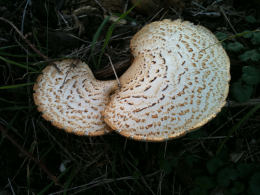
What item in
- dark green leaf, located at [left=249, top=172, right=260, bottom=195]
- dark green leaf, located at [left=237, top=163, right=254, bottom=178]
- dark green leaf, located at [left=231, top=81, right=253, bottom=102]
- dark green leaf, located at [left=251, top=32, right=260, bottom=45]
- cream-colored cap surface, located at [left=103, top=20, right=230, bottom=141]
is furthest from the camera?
dark green leaf, located at [left=251, top=32, right=260, bottom=45]

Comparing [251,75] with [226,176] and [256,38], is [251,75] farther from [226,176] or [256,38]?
[226,176]

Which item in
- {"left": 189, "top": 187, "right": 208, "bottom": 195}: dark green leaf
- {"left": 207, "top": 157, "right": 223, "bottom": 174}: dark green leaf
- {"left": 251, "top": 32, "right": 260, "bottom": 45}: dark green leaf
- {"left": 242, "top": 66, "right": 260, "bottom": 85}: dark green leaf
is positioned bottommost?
{"left": 189, "top": 187, "right": 208, "bottom": 195}: dark green leaf

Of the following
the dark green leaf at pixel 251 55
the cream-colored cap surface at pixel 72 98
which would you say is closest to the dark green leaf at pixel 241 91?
the dark green leaf at pixel 251 55

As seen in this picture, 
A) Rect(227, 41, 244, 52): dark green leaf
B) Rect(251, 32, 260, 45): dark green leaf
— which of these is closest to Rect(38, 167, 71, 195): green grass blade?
Rect(227, 41, 244, 52): dark green leaf

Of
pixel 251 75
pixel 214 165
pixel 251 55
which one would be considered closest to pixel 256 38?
pixel 251 55

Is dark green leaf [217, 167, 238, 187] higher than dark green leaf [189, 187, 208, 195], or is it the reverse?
dark green leaf [217, 167, 238, 187]

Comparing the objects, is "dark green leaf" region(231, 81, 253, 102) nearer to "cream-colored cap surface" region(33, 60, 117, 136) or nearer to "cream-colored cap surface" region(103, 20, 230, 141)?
"cream-colored cap surface" region(103, 20, 230, 141)
